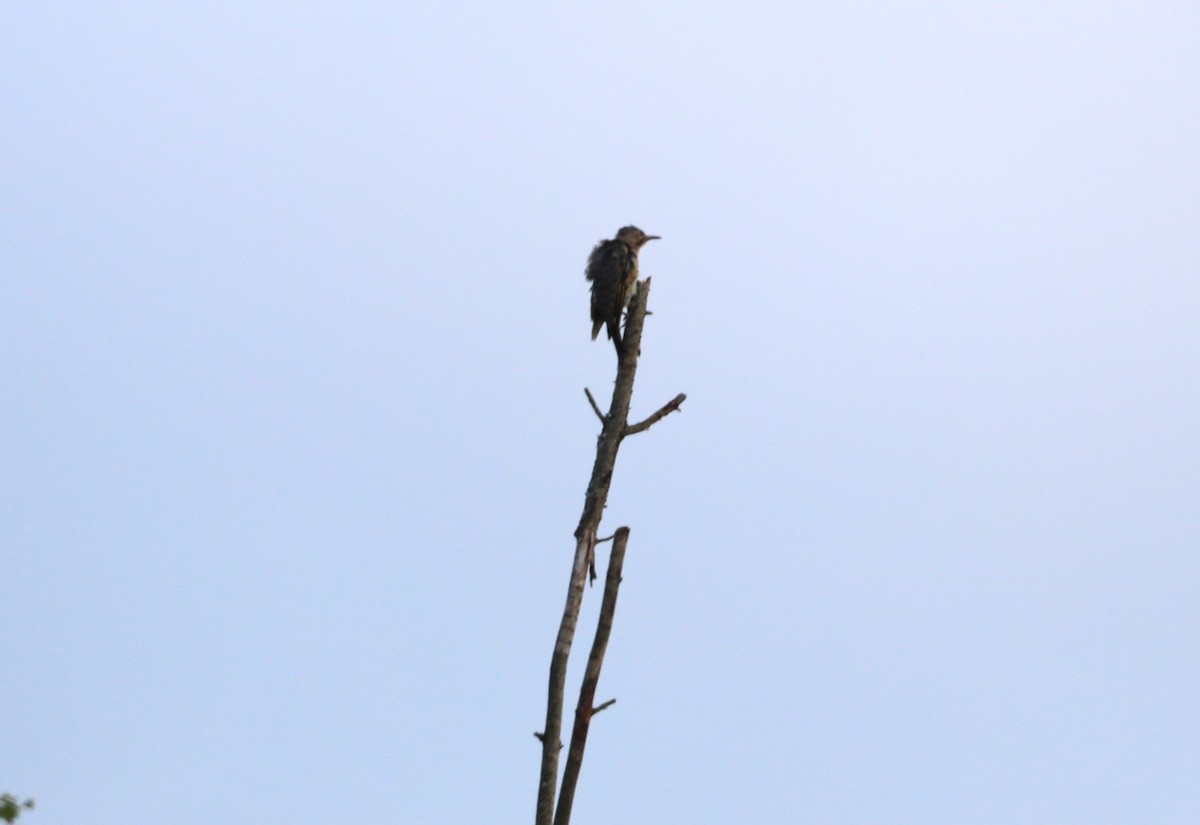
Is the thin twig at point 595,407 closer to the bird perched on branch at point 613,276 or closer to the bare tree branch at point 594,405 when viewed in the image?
the bare tree branch at point 594,405

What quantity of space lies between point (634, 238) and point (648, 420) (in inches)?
211

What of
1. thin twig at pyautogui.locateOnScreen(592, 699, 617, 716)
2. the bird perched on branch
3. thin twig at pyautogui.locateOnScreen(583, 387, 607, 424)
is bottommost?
thin twig at pyautogui.locateOnScreen(592, 699, 617, 716)

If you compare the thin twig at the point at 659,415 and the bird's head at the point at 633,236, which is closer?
the thin twig at the point at 659,415

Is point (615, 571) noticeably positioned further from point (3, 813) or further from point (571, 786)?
point (3, 813)

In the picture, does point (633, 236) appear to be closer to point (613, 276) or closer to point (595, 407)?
point (613, 276)

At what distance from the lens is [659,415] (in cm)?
992

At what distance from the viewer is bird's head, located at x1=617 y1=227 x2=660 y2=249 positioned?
14820 millimetres

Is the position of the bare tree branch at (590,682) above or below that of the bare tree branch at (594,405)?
below

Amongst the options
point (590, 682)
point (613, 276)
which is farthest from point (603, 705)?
point (613, 276)

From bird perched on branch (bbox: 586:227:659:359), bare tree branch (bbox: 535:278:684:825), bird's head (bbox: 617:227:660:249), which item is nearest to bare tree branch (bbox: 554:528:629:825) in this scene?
bare tree branch (bbox: 535:278:684:825)

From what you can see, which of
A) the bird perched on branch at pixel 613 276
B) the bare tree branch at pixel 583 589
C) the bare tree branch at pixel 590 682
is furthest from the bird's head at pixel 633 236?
the bare tree branch at pixel 590 682

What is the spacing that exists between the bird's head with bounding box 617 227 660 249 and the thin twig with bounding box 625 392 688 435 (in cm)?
508

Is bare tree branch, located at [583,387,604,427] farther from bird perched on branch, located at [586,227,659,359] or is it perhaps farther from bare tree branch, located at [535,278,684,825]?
bird perched on branch, located at [586,227,659,359]

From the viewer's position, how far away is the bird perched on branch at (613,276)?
14.1 metres
